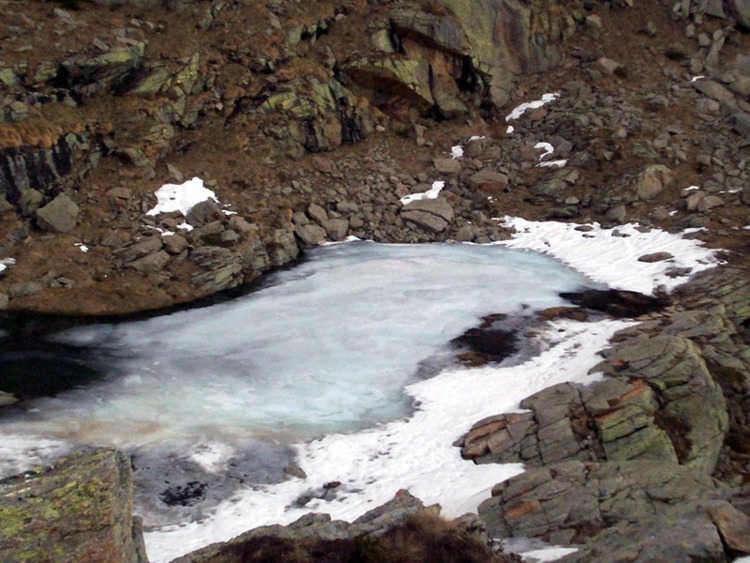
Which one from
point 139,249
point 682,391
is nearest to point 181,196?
point 139,249

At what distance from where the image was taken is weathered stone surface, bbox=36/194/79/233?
26094mm

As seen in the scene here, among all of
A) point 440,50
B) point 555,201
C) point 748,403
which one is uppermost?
point 440,50

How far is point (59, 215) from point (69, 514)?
878 inches

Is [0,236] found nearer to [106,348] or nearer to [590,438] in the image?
[106,348]

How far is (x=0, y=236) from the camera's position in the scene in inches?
976

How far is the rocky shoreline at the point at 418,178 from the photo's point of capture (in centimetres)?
1141

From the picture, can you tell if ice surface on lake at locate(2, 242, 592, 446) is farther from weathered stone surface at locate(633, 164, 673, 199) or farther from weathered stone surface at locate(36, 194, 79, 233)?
weathered stone surface at locate(633, 164, 673, 199)

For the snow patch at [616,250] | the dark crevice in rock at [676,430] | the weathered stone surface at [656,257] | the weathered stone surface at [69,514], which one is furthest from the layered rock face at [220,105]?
the dark crevice in rock at [676,430]

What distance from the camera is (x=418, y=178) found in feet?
120

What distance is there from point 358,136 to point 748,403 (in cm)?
2712

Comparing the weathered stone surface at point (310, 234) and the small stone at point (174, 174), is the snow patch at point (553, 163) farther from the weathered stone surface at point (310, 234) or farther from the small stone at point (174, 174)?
the small stone at point (174, 174)

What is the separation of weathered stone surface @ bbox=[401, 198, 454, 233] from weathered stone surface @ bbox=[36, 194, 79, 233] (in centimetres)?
1599

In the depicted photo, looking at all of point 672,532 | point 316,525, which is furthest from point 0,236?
point 672,532

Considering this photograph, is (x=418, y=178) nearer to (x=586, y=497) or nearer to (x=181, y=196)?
(x=181, y=196)
